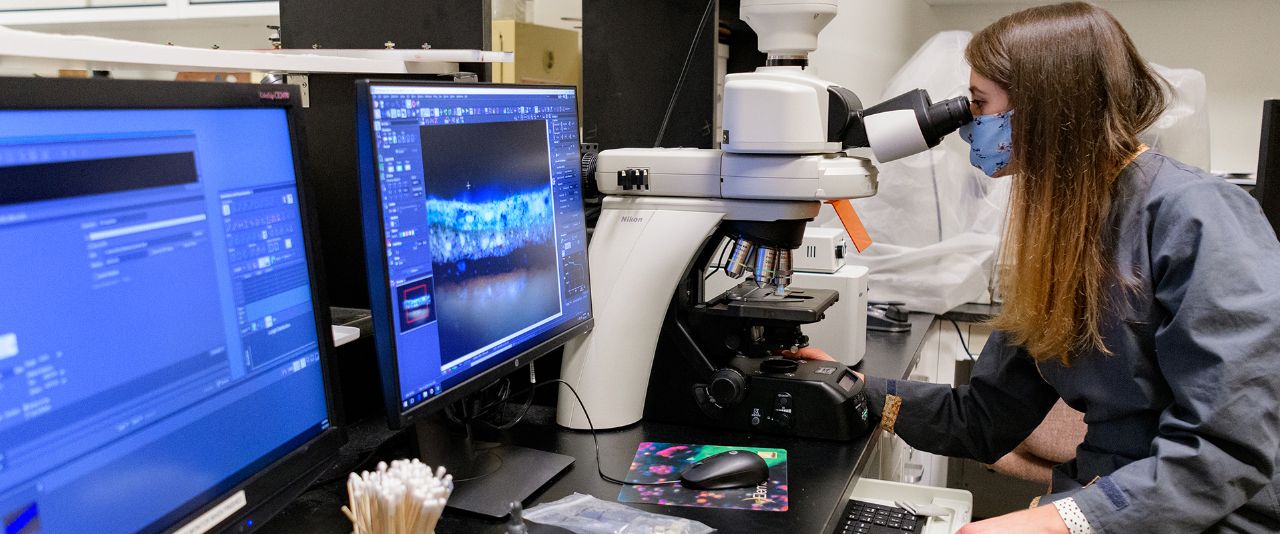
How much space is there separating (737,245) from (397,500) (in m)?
0.83

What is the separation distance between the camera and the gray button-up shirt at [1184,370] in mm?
1018

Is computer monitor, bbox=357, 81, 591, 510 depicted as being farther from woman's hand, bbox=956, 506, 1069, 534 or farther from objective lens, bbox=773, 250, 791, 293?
woman's hand, bbox=956, 506, 1069, 534

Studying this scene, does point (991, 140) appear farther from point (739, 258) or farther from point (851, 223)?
point (739, 258)

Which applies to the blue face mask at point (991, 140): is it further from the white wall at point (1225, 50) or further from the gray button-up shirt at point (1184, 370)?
the white wall at point (1225, 50)

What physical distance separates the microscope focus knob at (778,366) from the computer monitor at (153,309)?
0.74 meters

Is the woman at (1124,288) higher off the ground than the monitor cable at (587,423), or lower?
higher

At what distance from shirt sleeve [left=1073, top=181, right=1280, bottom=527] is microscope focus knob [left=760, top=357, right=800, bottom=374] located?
47 cm

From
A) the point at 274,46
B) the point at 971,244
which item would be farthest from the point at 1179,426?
the point at 274,46

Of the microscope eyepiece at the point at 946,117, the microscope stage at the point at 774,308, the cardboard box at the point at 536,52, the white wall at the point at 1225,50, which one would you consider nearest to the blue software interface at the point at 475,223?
the microscope stage at the point at 774,308

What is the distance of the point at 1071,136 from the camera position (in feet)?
3.76

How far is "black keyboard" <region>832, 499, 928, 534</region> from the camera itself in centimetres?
125

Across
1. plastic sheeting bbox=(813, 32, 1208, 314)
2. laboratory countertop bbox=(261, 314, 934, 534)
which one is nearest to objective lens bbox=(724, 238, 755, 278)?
laboratory countertop bbox=(261, 314, 934, 534)

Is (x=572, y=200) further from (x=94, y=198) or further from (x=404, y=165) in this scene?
(x=94, y=198)

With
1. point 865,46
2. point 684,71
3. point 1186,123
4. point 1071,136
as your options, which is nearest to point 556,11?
point 865,46
